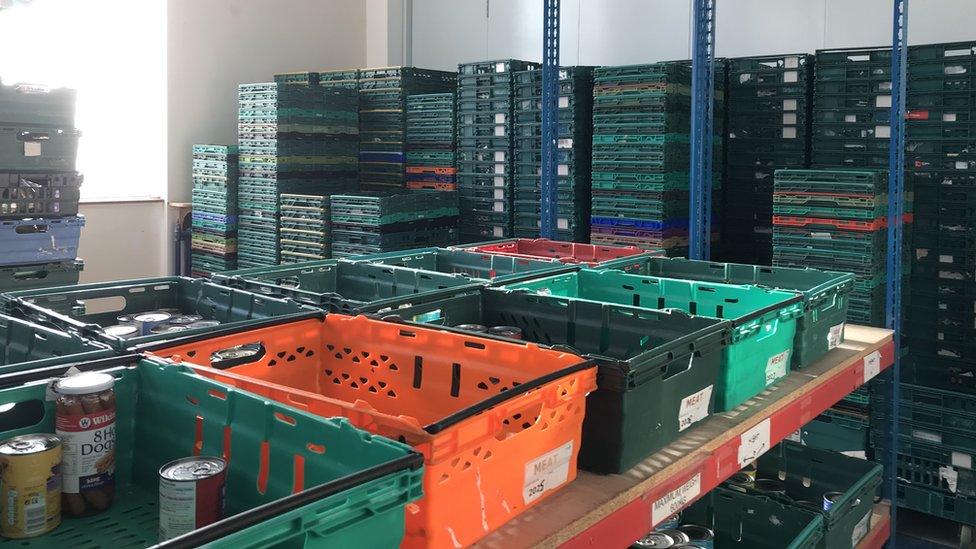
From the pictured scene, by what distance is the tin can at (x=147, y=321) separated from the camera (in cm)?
274

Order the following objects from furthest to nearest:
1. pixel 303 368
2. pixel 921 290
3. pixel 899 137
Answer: pixel 921 290 → pixel 899 137 → pixel 303 368

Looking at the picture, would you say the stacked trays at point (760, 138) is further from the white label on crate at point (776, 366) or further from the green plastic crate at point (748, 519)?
the white label on crate at point (776, 366)

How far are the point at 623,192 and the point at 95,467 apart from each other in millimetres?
5712

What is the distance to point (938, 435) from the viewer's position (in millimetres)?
5285

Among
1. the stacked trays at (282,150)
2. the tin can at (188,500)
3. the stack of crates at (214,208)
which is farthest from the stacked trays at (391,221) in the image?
the tin can at (188,500)

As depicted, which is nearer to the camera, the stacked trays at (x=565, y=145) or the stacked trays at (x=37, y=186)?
the stacked trays at (x=37, y=186)

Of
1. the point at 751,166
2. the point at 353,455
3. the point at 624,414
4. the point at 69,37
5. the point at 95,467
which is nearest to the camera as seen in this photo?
the point at 353,455

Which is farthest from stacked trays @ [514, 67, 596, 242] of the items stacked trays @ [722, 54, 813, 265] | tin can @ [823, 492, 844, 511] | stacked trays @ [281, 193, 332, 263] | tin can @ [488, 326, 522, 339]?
tin can @ [488, 326, 522, 339]

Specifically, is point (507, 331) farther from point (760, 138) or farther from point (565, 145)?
point (565, 145)

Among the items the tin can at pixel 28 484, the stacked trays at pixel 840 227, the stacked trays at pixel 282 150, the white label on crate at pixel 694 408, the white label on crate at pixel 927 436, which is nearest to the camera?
the tin can at pixel 28 484

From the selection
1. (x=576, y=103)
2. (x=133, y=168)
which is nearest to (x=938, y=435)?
(x=576, y=103)

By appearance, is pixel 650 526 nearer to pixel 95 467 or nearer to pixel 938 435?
pixel 95 467

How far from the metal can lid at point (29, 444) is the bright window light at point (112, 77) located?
7763 millimetres

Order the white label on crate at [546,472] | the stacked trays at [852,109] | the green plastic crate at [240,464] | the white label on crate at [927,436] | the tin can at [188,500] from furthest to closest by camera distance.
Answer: the stacked trays at [852,109] < the white label on crate at [927,436] < the white label on crate at [546,472] < the tin can at [188,500] < the green plastic crate at [240,464]
